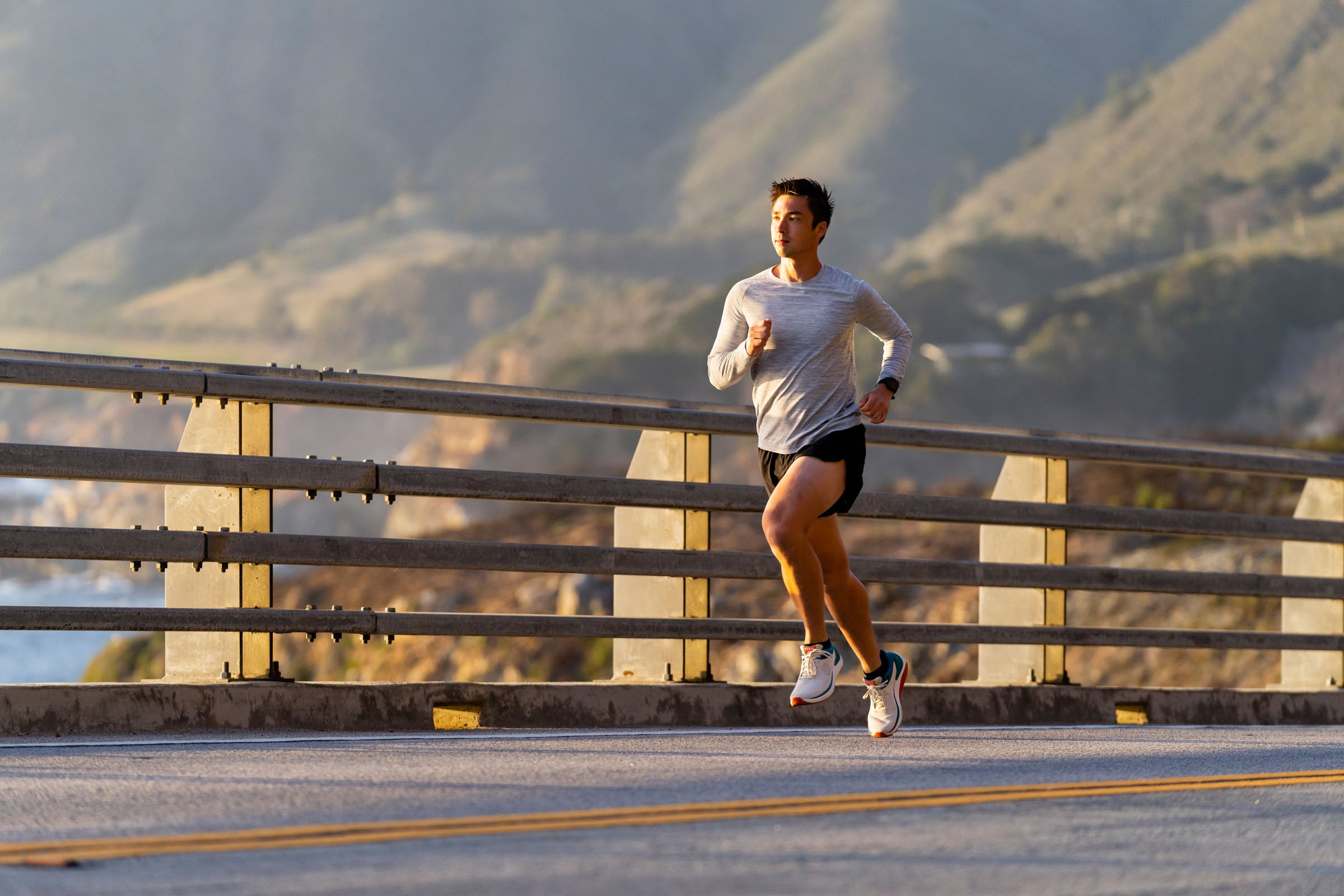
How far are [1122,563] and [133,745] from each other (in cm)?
3099

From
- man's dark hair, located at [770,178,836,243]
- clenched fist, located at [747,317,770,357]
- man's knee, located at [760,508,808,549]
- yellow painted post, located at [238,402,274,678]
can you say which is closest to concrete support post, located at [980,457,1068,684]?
man's knee, located at [760,508,808,549]

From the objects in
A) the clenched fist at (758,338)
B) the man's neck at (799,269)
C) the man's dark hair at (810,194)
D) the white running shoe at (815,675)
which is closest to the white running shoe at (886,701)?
the white running shoe at (815,675)

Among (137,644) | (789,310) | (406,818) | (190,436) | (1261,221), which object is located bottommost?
(137,644)

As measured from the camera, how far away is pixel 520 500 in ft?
23.5

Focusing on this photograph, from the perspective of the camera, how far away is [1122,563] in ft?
115

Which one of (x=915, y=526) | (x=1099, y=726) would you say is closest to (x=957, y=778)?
(x=1099, y=726)

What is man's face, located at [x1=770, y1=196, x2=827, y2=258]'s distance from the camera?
6.40 meters

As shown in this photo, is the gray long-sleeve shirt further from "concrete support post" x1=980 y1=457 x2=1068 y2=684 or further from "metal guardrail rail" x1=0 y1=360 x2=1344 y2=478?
"concrete support post" x1=980 y1=457 x2=1068 y2=684

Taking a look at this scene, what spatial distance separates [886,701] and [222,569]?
252cm

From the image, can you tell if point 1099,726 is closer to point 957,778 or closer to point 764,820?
point 957,778

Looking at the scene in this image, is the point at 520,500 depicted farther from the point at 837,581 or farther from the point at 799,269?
the point at 799,269

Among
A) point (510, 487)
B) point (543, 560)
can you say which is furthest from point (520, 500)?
point (543, 560)

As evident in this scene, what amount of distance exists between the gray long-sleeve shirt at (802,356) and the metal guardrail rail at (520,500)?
68 cm

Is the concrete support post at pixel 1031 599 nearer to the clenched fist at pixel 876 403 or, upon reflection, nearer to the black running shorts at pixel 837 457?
the black running shorts at pixel 837 457
